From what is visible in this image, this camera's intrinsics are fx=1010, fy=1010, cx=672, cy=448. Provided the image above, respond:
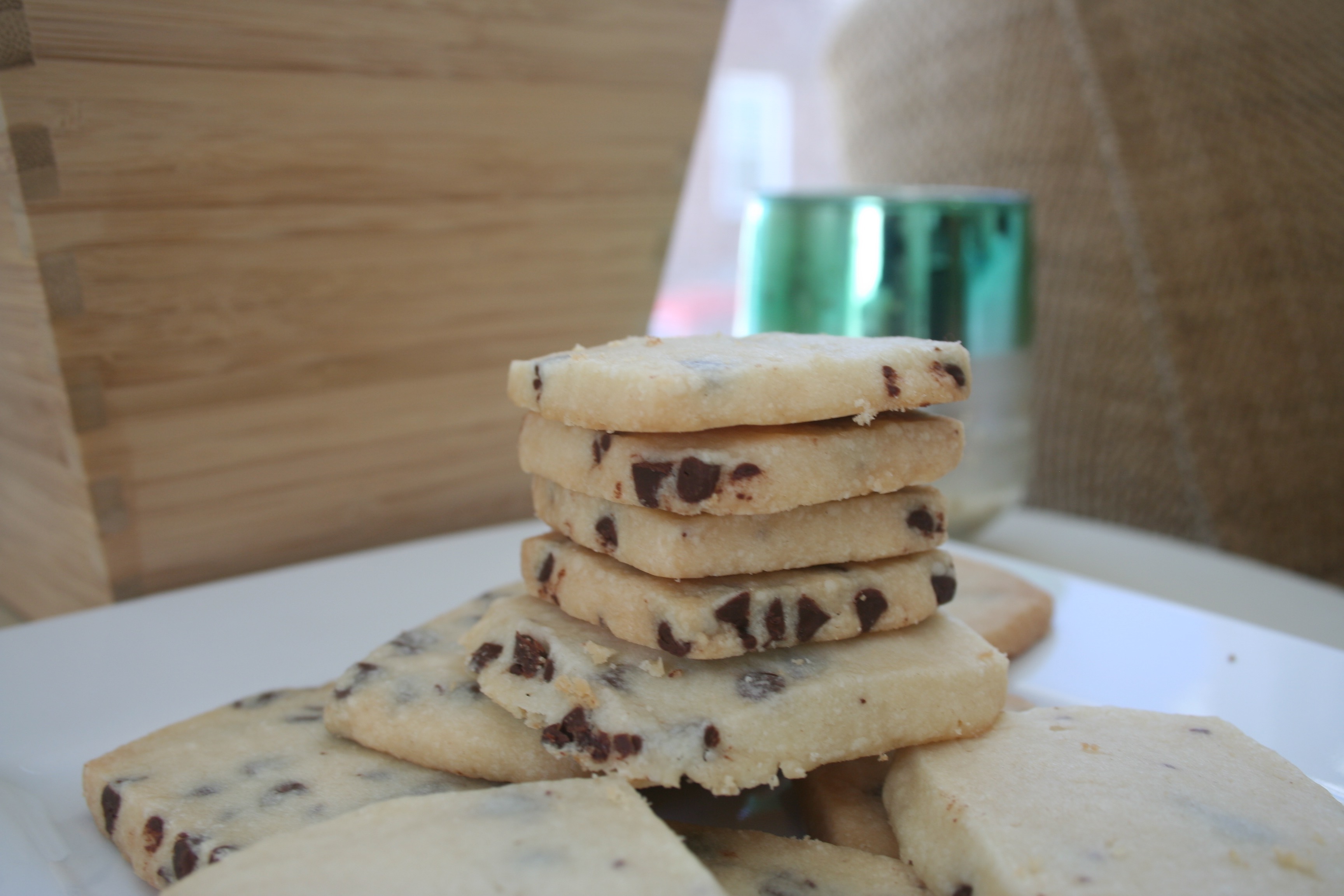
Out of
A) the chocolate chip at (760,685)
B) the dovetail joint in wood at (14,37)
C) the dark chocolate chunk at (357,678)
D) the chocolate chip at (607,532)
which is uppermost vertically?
the dovetail joint in wood at (14,37)

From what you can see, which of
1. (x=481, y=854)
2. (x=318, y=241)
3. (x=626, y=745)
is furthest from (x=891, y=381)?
(x=318, y=241)

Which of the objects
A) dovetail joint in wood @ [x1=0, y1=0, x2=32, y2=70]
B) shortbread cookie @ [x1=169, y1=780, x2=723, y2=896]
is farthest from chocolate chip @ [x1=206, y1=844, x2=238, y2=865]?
dovetail joint in wood @ [x1=0, y1=0, x2=32, y2=70]

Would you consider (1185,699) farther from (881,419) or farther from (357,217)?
(357,217)

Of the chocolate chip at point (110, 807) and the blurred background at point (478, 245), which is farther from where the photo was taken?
the blurred background at point (478, 245)

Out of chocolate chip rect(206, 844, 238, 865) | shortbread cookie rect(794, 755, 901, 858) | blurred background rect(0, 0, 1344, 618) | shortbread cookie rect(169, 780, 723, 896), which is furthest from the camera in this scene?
blurred background rect(0, 0, 1344, 618)

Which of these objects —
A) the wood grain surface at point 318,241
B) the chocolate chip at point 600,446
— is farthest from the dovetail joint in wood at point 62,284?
the chocolate chip at point 600,446

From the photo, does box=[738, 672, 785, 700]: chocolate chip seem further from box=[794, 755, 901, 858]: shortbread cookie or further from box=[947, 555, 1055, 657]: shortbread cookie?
box=[947, 555, 1055, 657]: shortbread cookie

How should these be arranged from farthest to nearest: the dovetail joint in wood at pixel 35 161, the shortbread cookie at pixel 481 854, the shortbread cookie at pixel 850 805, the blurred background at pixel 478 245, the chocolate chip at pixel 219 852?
the blurred background at pixel 478 245 < the dovetail joint in wood at pixel 35 161 < the shortbread cookie at pixel 850 805 < the chocolate chip at pixel 219 852 < the shortbread cookie at pixel 481 854

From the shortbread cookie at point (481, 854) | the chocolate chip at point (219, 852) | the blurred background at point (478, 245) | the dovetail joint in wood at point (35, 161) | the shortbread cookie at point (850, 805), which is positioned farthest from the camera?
the blurred background at point (478, 245)

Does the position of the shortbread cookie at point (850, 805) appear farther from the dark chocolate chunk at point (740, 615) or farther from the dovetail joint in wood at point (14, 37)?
the dovetail joint in wood at point (14, 37)
